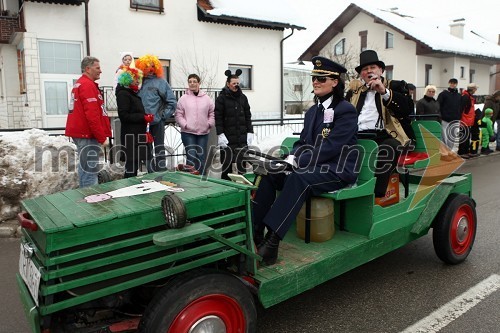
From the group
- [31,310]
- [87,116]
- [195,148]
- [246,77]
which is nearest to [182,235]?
[31,310]

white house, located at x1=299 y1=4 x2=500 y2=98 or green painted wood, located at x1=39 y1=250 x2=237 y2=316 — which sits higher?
white house, located at x1=299 y1=4 x2=500 y2=98

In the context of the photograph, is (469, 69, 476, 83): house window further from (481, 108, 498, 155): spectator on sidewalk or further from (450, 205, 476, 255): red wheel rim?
(450, 205, 476, 255): red wheel rim

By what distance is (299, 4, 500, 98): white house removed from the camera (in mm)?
29578

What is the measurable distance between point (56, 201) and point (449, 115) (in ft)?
32.4

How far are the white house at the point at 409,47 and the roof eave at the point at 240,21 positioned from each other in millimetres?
11526

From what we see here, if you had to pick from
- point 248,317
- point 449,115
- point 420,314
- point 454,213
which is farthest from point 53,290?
point 449,115

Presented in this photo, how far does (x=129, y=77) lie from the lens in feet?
18.4

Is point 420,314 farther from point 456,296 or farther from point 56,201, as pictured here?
point 56,201

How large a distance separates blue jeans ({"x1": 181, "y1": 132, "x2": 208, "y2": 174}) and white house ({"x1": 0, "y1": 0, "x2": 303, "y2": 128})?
7909 millimetres

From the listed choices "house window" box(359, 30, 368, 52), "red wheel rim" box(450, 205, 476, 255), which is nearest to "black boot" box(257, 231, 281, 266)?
"red wheel rim" box(450, 205, 476, 255)

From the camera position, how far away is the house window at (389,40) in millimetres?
30938

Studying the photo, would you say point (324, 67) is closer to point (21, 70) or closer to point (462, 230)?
point (462, 230)

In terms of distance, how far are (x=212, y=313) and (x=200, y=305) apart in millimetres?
97

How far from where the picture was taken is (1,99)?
597 inches
